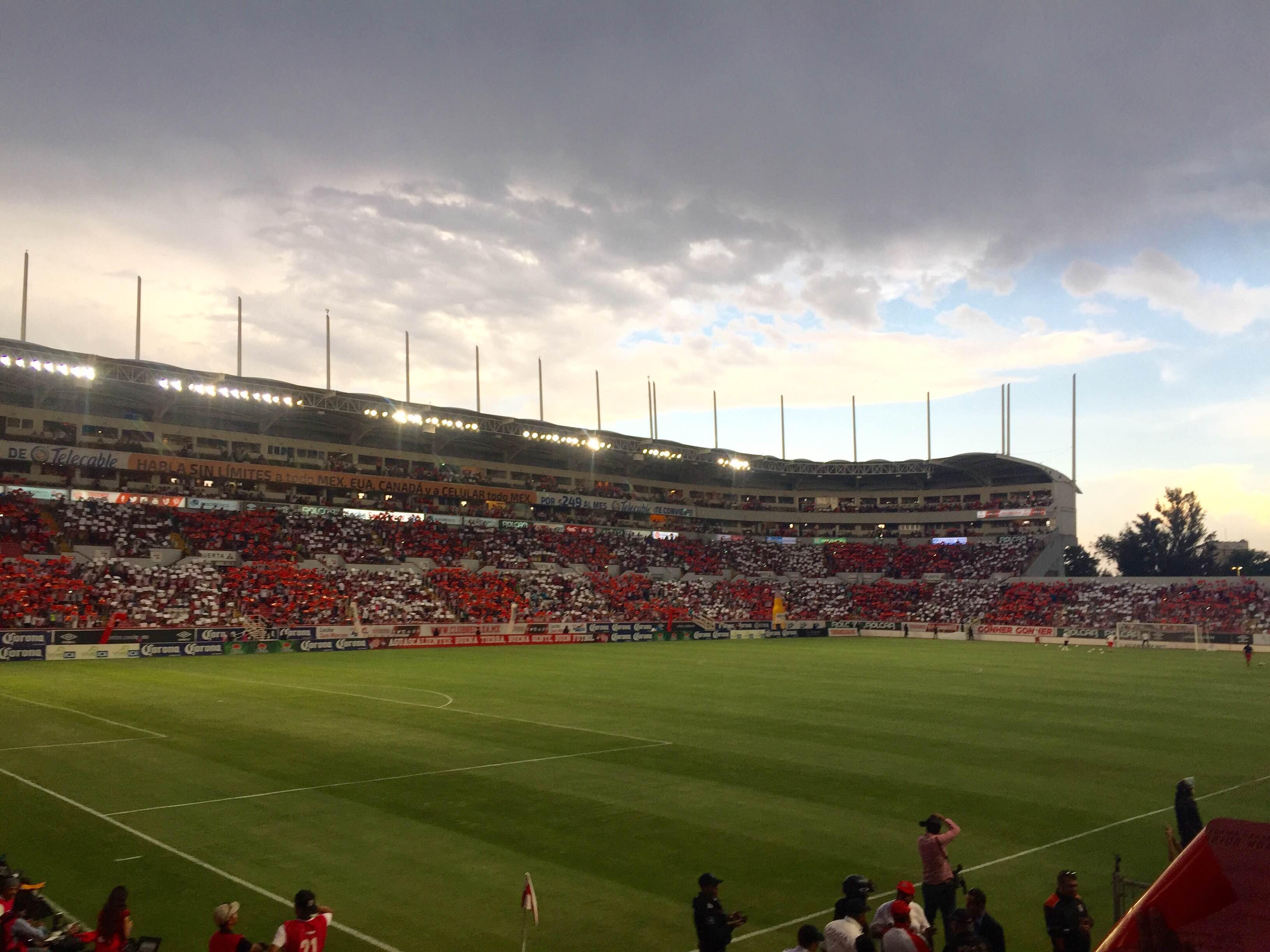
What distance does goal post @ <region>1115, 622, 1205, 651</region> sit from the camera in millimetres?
61531

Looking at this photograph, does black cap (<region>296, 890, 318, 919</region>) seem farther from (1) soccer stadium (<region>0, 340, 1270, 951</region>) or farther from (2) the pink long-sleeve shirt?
(2) the pink long-sleeve shirt

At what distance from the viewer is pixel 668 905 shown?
11711 mm

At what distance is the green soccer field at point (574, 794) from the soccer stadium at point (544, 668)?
105 mm

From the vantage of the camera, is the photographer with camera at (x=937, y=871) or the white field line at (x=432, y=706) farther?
the white field line at (x=432, y=706)

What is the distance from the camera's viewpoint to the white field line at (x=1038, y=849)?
10961mm

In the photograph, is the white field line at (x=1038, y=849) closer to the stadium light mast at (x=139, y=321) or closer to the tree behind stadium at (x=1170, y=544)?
the stadium light mast at (x=139, y=321)


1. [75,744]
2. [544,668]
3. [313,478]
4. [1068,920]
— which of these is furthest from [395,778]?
[313,478]

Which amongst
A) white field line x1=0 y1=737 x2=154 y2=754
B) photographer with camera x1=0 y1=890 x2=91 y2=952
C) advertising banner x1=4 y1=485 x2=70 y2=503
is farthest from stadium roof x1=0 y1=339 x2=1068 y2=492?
photographer with camera x1=0 y1=890 x2=91 y2=952

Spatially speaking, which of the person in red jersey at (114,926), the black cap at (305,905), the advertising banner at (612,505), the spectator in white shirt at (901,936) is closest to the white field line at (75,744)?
the person in red jersey at (114,926)

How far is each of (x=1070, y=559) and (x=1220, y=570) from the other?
16459 mm

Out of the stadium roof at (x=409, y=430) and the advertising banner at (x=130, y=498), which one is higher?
the stadium roof at (x=409, y=430)

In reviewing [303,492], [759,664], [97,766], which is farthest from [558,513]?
[97,766]

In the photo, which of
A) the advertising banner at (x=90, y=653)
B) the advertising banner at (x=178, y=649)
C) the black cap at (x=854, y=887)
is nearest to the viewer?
the black cap at (x=854, y=887)

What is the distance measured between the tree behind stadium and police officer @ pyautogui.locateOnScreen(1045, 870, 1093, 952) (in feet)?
385
